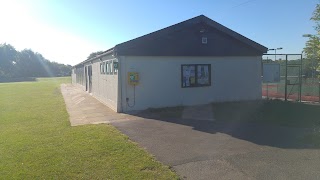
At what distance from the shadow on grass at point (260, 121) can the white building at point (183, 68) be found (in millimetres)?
896

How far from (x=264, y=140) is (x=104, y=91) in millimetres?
10716

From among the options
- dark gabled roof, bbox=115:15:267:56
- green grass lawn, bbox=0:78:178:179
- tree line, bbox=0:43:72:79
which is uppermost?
tree line, bbox=0:43:72:79

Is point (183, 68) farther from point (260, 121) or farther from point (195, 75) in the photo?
point (260, 121)

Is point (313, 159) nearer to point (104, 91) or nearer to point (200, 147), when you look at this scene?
point (200, 147)

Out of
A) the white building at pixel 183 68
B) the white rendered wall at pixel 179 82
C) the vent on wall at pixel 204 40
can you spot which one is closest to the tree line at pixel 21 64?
the white building at pixel 183 68

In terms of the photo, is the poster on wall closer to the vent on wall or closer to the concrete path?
the vent on wall

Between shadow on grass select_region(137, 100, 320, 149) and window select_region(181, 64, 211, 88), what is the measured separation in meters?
1.24

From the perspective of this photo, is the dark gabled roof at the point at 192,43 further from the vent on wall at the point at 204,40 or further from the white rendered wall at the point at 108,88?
the white rendered wall at the point at 108,88

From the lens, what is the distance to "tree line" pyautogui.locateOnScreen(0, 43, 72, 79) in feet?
321

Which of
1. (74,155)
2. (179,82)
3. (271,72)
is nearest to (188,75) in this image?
(179,82)

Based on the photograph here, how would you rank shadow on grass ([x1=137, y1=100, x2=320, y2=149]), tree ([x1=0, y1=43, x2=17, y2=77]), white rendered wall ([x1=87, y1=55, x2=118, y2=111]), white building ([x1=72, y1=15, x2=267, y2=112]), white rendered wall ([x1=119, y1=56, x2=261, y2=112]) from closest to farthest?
1. shadow on grass ([x1=137, y1=100, x2=320, y2=149])
2. white building ([x1=72, y1=15, x2=267, y2=112])
3. white rendered wall ([x1=119, y1=56, x2=261, y2=112])
4. white rendered wall ([x1=87, y1=55, x2=118, y2=111])
5. tree ([x1=0, y1=43, x2=17, y2=77])

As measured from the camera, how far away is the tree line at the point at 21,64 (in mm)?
97750

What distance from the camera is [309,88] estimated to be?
18984mm

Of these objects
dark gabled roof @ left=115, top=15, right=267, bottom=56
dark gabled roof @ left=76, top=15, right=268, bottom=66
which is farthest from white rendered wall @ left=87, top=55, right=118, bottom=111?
dark gabled roof @ left=115, top=15, right=267, bottom=56
